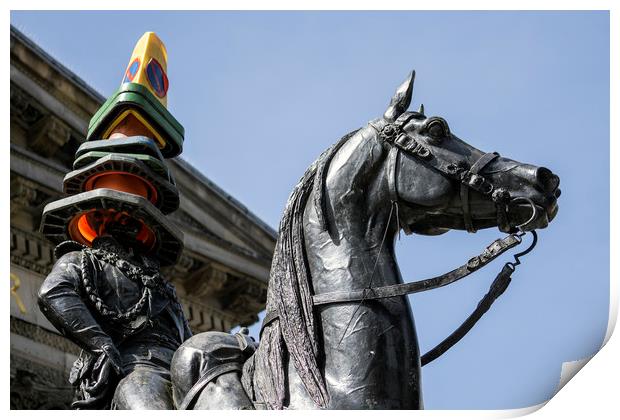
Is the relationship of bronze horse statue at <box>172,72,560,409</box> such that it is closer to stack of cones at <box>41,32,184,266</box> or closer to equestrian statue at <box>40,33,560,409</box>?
equestrian statue at <box>40,33,560,409</box>

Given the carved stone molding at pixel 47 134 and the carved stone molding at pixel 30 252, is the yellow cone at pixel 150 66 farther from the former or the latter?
the carved stone molding at pixel 47 134

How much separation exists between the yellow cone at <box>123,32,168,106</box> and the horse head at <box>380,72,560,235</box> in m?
3.27

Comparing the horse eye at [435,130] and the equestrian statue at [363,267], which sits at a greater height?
the horse eye at [435,130]

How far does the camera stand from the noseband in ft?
24.1

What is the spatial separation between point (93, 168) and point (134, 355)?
133 cm

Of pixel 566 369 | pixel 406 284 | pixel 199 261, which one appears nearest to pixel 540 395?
pixel 566 369

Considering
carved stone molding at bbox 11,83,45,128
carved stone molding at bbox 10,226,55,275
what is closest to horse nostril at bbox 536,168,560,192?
carved stone molding at bbox 10,226,55,275

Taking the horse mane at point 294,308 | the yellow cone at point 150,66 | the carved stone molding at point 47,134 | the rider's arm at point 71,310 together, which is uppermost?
the carved stone molding at point 47,134

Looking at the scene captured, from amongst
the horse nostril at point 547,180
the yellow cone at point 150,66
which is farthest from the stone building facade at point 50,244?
the horse nostril at point 547,180

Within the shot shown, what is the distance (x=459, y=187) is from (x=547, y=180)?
1.24ft

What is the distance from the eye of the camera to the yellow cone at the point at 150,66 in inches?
411

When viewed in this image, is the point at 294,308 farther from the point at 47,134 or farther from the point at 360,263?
the point at 47,134

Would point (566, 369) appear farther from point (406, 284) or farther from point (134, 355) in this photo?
point (134, 355)

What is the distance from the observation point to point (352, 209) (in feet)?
24.3
